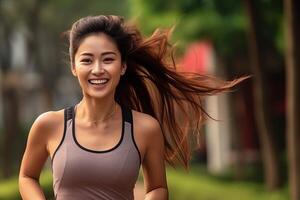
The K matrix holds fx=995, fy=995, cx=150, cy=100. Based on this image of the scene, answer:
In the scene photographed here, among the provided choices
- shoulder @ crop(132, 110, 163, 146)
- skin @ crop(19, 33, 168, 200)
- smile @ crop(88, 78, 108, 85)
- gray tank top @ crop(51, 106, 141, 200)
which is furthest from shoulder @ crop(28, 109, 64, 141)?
shoulder @ crop(132, 110, 163, 146)

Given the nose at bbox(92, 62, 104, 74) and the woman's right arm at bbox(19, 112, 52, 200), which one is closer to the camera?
the nose at bbox(92, 62, 104, 74)

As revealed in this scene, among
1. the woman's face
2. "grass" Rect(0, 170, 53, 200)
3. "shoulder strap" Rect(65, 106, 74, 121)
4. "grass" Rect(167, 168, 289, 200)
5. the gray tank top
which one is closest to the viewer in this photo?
the gray tank top

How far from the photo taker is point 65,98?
5369cm

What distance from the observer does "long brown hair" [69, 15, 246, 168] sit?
16.4 feet

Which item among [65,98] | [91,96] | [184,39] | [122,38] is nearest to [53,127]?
[91,96]

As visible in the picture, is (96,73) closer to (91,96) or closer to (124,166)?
(91,96)

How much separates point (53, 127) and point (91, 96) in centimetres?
22

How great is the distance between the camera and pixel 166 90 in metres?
5.16

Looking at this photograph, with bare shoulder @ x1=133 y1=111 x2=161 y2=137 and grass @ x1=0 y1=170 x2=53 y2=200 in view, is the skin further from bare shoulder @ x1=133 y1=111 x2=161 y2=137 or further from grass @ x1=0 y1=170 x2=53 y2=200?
grass @ x1=0 y1=170 x2=53 y2=200

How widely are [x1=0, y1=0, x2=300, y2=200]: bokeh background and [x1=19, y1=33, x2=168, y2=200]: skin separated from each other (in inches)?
40.1

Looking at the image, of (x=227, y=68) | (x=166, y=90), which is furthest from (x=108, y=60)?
(x=227, y=68)

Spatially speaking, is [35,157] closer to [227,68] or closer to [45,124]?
[45,124]

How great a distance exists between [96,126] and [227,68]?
1868 cm

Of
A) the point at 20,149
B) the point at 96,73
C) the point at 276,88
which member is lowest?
the point at 20,149
